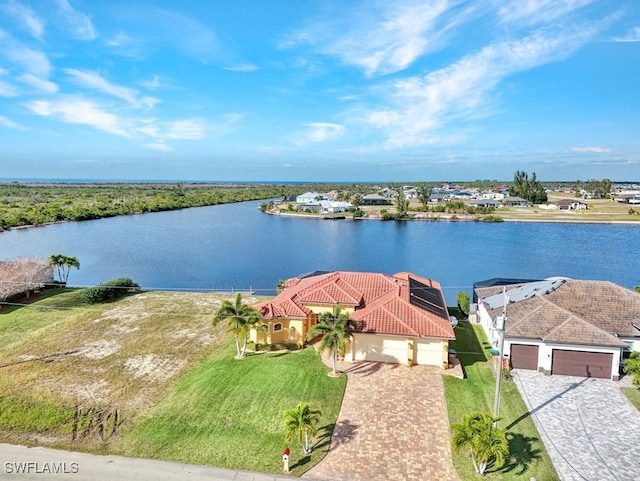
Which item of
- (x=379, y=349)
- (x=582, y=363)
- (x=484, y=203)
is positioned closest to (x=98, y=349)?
(x=379, y=349)

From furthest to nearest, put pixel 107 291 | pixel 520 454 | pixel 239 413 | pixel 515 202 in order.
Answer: pixel 515 202 < pixel 107 291 < pixel 239 413 < pixel 520 454

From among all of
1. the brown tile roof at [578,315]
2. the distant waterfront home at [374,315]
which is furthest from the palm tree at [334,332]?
the brown tile roof at [578,315]

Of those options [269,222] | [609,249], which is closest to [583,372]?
[609,249]

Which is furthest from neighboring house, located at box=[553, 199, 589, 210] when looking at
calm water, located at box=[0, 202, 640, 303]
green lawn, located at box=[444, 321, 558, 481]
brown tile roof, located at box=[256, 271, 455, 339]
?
green lawn, located at box=[444, 321, 558, 481]

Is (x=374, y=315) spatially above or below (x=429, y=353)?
above

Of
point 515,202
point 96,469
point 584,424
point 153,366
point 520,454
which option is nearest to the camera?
point 96,469

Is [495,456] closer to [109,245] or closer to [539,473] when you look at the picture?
[539,473]

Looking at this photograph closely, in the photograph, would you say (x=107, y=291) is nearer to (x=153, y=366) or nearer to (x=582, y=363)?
(x=153, y=366)
